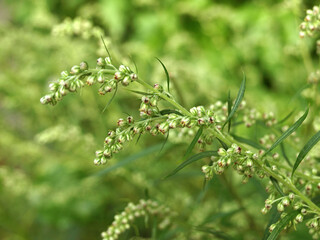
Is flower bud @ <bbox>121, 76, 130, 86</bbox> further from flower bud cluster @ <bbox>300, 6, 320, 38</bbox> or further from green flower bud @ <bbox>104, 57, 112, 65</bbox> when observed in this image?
flower bud cluster @ <bbox>300, 6, 320, 38</bbox>

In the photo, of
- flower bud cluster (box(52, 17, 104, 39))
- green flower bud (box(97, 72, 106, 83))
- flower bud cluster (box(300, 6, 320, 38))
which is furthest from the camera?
flower bud cluster (box(52, 17, 104, 39))

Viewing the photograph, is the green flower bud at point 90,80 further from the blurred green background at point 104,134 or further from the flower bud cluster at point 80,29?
the flower bud cluster at point 80,29

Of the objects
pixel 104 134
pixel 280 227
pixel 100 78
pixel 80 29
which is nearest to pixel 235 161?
pixel 280 227

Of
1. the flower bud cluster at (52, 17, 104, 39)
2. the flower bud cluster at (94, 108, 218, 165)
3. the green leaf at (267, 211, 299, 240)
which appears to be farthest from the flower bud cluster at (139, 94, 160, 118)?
the flower bud cluster at (52, 17, 104, 39)

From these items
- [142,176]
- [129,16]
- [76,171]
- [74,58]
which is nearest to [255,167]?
[142,176]

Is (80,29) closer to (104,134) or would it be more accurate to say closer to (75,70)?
(75,70)

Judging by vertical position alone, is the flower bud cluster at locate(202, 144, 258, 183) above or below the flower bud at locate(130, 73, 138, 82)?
below
